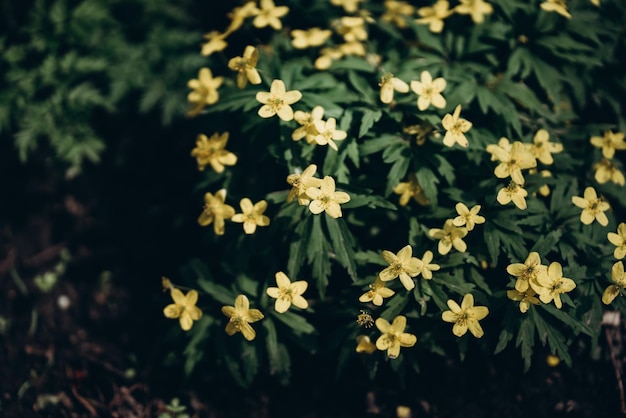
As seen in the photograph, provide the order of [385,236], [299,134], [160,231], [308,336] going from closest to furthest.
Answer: [299,134] → [308,336] → [385,236] → [160,231]

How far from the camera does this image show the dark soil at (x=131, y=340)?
10.2ft

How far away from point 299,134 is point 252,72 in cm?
44

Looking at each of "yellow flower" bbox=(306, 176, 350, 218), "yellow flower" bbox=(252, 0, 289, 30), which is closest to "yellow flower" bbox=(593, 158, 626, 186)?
"yellow flower" bbox=(306, 176, 350, 218)

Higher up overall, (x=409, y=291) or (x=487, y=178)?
(x=487, y=178)

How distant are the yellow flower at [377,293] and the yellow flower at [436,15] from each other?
165 centimetres

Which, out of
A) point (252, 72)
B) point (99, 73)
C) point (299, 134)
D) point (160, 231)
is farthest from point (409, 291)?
point (99, 73)

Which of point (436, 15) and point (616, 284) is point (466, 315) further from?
point (436, 15)

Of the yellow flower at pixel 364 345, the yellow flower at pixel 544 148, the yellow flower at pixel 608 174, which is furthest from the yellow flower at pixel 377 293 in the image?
the yellow flower at pixel 608 174

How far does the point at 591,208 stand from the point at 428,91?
1059 millimetres

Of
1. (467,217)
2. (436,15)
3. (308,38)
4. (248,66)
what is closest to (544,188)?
(467,217)

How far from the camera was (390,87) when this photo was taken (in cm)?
273

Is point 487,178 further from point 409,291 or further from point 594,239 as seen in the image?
point 409,291

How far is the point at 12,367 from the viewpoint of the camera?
3.40 meters

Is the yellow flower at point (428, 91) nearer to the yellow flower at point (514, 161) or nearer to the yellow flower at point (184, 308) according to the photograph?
the yellow flower at point (514, 161)
